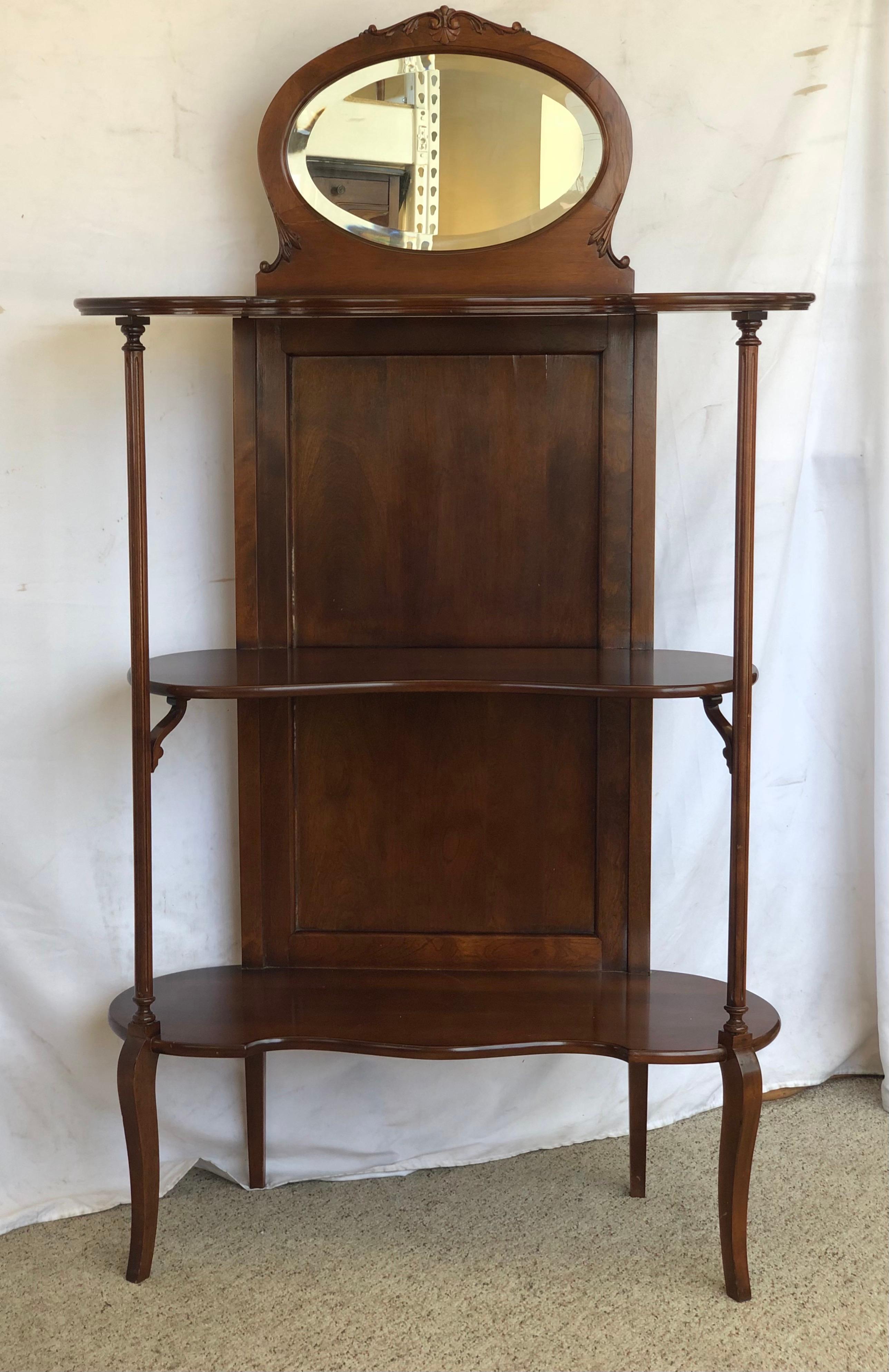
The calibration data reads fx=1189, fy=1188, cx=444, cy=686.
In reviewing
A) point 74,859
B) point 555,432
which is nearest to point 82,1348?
point 74,859

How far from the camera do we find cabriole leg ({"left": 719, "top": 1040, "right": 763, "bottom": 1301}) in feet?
6.34

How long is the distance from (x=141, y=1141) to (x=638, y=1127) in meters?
0.94

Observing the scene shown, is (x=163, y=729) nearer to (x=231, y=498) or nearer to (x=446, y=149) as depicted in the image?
(x=231, y=498)

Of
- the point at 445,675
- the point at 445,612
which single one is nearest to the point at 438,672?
the point at 445,675

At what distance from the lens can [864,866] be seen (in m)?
2.63

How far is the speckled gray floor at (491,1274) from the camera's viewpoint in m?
1.88

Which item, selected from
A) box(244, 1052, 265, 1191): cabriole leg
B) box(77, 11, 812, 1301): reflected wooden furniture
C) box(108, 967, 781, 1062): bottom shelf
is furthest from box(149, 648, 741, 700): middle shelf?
box(244, 1052, 265, 1191): cabriole leg

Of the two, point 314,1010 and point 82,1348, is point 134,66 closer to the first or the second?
point 314,1010

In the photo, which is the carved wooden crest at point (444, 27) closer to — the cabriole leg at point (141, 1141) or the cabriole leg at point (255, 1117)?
the cabriole leg at point (141, 1141)

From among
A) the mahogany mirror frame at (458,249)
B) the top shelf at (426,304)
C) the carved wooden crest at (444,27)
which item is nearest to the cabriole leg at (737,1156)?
the top shelf at (426,304)

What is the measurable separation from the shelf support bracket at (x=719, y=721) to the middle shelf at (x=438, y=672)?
0.16ft

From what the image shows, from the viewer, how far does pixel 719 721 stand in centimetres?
200

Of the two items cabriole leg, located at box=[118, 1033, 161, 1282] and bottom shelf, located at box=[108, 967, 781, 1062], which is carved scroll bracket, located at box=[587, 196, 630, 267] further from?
cabriole leg, located at box=[118, 1033, 161, 1282]

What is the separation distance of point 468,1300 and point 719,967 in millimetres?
874
